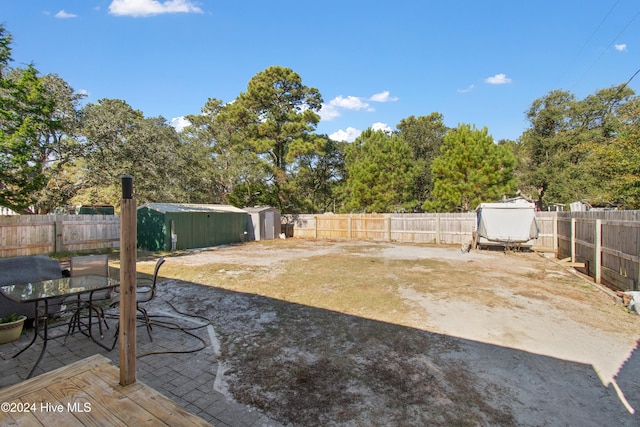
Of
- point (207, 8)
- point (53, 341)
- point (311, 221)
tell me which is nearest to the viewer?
point (53, 341)

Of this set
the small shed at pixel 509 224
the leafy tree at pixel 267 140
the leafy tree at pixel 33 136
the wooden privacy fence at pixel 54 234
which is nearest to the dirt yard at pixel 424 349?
the small shed at pixel 509 224

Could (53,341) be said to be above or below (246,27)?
below

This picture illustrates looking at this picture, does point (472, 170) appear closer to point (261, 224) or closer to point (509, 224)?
point (509, 224)

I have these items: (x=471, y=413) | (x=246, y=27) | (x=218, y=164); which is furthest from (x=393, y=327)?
(x=218, y=164)

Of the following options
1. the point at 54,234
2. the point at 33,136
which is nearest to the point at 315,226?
the point at 54,234

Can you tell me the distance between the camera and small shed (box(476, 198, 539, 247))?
11672mm

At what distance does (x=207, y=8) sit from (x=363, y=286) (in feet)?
32.6

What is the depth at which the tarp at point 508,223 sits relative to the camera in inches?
459

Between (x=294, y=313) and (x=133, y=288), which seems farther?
(x=294, y=313)

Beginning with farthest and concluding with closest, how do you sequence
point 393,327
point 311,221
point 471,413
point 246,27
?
point 311,221 → point 246,27 → point 393,327 → point 471,413

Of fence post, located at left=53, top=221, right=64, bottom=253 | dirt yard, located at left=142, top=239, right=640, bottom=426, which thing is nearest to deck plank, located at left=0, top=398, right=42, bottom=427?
dirt yard, located at left=142, top=239, right=640, bottom=426

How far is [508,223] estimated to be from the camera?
11.9 m

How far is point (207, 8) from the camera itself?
383 inches

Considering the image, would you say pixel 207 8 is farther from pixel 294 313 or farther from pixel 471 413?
pixel 471 413
